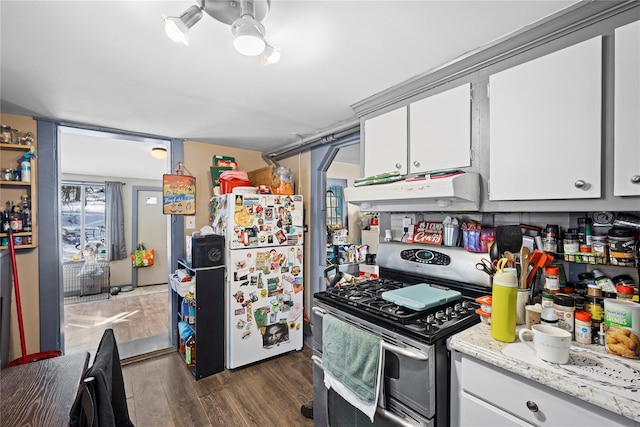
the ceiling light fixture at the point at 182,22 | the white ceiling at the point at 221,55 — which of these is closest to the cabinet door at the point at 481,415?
the white ceiling at the point at 221,55

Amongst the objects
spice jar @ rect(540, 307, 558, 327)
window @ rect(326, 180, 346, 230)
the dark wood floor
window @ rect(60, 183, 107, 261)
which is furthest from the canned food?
window @ rect(60, 183, 107, 261)

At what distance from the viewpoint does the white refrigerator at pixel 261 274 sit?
2.57 metres

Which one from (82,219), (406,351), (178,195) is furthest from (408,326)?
(82,219)

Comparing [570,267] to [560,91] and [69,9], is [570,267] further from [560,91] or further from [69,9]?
[69,9]

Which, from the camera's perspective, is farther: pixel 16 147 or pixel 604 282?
pixel 16 147

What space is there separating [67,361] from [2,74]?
166 centimetres

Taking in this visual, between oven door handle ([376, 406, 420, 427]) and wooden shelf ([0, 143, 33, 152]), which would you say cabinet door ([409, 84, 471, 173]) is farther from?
wooden shelf ([0, 143, 33, 152])

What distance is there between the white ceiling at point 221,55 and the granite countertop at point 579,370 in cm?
130

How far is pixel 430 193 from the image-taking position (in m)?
1.45

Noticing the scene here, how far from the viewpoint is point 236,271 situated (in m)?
2.57

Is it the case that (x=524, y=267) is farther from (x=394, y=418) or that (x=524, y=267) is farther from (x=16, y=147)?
(x=16, y=147)

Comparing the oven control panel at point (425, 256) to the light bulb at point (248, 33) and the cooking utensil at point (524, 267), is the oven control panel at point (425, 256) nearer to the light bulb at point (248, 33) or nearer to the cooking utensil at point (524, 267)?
the cooking utensil at point (524, 267)

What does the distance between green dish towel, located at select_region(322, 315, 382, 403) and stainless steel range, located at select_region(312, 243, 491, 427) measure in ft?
0.16

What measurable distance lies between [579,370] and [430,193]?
85 centimetres
